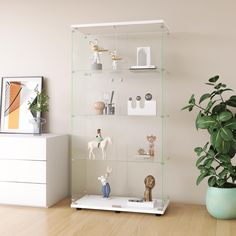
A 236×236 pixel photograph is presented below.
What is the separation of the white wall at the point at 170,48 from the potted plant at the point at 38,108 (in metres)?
0.14

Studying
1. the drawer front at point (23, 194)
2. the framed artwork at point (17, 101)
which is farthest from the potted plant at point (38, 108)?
the drawer front at point (23, 194)

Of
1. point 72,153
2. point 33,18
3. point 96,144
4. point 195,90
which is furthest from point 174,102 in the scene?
point 33,18

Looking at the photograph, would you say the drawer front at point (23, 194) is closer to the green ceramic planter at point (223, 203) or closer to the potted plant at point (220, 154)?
the potted plant at point (220, 154)

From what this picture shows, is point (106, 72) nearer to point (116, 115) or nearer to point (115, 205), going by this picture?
point (116, 115)

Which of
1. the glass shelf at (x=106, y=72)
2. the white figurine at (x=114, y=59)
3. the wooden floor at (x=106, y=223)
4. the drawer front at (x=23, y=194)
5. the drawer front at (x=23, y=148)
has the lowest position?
the wooden floor at (x=106, y=223)

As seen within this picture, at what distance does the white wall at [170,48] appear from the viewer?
4.16 metres

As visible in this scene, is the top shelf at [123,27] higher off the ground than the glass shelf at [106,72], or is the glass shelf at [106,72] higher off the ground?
the top shelf at [123,27]

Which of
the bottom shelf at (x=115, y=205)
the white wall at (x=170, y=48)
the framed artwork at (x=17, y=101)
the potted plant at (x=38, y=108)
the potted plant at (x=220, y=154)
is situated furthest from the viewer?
the framed artwork at (x=17, y=101)

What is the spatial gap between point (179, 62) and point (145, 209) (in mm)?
1557

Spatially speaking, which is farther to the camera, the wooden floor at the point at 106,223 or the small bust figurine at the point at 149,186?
the small bust figurine at the point at 149,186

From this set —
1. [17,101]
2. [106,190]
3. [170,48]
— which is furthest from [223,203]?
[17,101]

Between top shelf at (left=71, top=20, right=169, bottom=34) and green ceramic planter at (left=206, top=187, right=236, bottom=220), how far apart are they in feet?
5.52

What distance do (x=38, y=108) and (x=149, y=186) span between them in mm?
1470

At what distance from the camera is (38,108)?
4.41 metres
